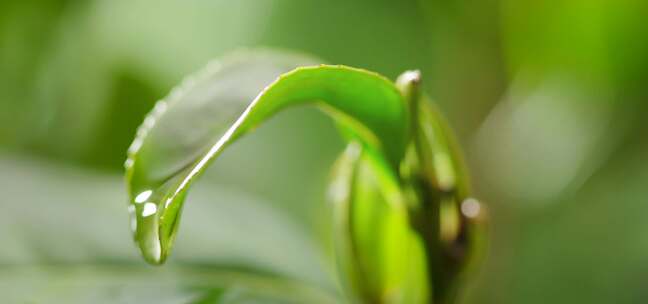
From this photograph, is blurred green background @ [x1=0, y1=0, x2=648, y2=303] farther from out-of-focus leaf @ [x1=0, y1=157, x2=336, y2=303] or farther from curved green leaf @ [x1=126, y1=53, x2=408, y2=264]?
curved green leaf @ [x1=126, y1=53, x2=408, y2=264]

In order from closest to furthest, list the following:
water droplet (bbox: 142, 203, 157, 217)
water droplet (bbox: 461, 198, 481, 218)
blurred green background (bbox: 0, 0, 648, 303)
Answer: water droplet (bbox: 142, 203, 157, 217), water droplet (bbox: 461, 198, 481, 218), blurred green background (bbox: 0, 0, 648, 303)

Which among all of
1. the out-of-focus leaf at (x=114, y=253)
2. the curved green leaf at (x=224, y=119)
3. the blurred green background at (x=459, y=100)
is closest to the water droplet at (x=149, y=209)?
the curved green leaf at (x=224, y=119)

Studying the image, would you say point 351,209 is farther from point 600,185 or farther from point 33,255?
point 600,185

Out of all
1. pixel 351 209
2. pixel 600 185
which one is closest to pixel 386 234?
pixel 351 209

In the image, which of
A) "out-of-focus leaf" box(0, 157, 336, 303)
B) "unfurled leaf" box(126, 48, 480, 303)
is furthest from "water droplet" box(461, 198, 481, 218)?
"out-of-focus leaf" box(0, 157, 336, 303)

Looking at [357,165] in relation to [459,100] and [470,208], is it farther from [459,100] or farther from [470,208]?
[459,100]

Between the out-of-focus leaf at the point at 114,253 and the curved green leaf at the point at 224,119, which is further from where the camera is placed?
the out-of-focus leaf at the point at 114,253

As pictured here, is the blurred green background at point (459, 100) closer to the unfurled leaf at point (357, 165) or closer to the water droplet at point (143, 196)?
the unfurled leaf at point (357, 165)
